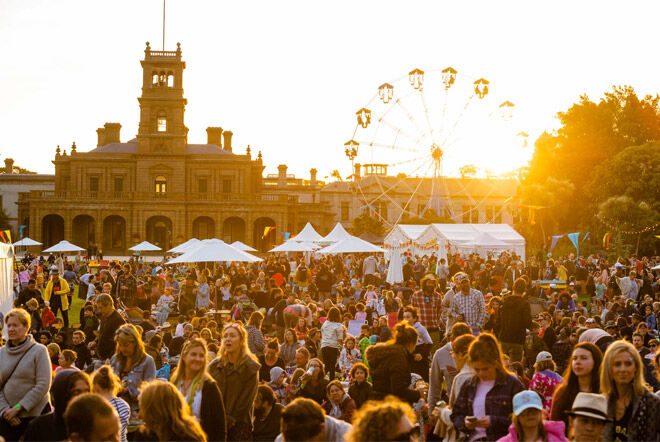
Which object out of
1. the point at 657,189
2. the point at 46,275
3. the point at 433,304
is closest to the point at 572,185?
the point at 657,189

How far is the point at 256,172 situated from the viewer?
67.7m

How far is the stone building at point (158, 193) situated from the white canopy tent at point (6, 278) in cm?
4617

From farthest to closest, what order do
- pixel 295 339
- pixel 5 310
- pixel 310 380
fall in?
1. pixel 5 310
2. pixel 295 339
3. pixel 310 380

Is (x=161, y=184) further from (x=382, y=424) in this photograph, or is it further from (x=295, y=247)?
(x=382, y=424)

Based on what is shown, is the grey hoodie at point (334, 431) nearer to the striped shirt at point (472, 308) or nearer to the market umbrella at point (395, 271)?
the striped shirt at point (472, 308)

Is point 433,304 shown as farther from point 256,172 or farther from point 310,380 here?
point 256,172

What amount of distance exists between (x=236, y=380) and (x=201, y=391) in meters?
0.74

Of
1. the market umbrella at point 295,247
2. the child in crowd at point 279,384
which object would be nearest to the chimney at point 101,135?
the market umbrella at point 295,247

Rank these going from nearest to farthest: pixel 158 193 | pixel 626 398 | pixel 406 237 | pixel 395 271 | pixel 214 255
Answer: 1. pixel 626 398
2. pixel 214 255
3. pixel 395 271
4. pixel 406 237
5. pixel 158 193

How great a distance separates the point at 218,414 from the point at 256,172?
6334 centimetres

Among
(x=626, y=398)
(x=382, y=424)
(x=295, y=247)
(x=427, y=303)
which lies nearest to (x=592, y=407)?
(x=626, y=398)

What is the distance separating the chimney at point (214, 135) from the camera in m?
71.9

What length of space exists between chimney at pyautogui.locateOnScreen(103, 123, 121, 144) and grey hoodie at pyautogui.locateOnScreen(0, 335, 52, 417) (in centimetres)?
6878

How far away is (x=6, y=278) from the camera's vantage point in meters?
13.8
